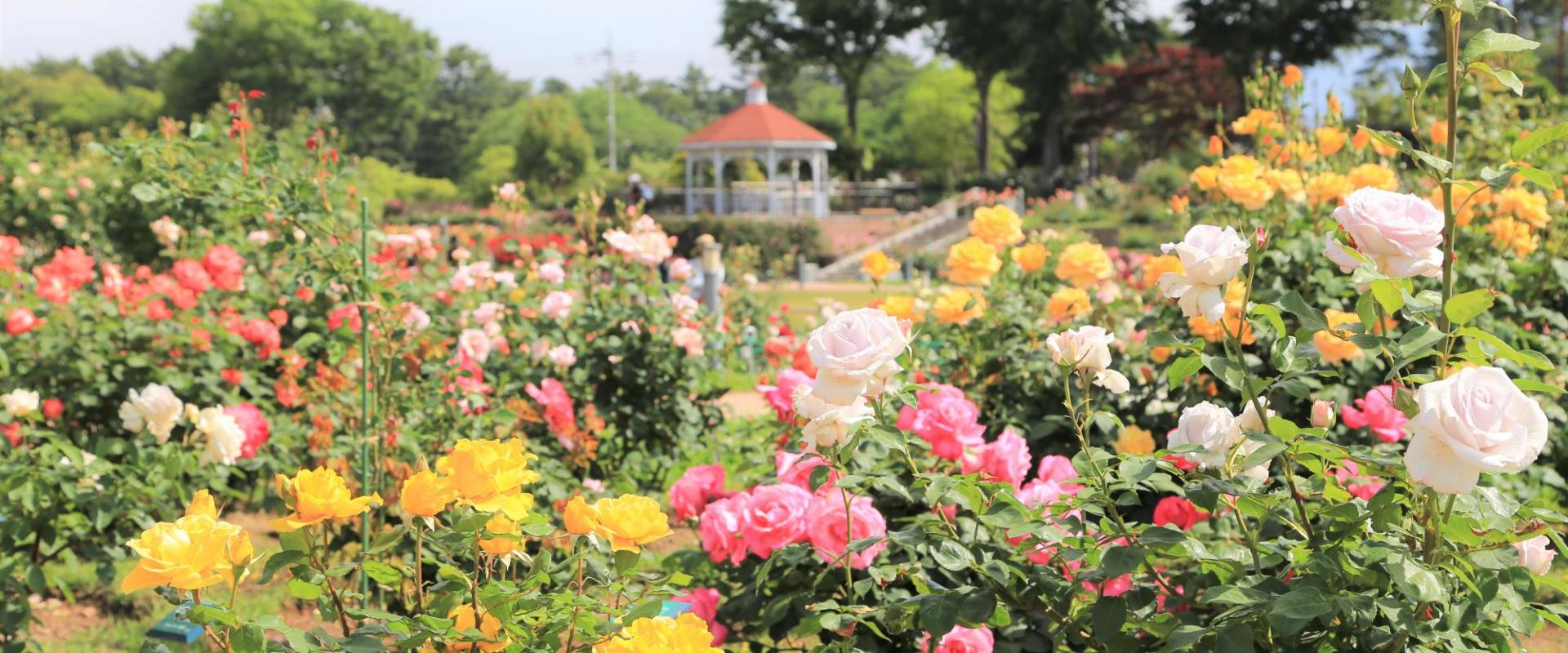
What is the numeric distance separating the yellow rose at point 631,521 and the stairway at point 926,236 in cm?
1987

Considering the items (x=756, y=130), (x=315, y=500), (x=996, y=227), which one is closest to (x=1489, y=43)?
(x=315, y=500)

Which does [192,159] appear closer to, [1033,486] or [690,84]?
[1033,486]

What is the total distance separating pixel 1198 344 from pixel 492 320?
110 inches

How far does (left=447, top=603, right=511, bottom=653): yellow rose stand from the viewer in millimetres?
1375

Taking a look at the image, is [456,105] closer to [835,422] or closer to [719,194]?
[719,194]

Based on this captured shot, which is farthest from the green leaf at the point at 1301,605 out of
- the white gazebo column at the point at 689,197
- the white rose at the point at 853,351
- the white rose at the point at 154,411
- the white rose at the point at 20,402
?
the white gazebo column at the point at 689,197

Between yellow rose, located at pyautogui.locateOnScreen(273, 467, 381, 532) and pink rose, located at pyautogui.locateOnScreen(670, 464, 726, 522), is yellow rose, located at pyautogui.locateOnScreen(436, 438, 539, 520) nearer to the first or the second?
yellow rose, located at pyautogui.locateOnScreen(273, 467, 381, 532)

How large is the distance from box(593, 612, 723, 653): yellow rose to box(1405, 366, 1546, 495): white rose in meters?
0.68

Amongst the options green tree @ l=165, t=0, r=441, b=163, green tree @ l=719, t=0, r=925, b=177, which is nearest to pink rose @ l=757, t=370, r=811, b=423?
green tree @ l=719, t=0, r=925, b=177

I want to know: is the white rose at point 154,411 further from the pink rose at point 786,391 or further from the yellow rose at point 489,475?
the yellow rose at point 489,475

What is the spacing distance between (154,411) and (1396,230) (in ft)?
8.49

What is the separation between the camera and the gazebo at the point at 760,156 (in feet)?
94.7

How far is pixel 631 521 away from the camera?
135cm

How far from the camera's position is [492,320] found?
3.87 m
